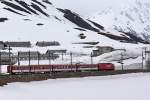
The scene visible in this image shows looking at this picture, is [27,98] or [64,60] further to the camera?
[64,60]

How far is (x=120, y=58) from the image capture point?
525ft

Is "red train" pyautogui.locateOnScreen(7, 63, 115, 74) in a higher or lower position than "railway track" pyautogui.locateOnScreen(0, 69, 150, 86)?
higher

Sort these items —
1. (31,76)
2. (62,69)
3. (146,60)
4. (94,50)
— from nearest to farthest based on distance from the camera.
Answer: (31,76), (62,69), (146,60), (94,50)

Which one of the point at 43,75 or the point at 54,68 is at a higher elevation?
the point at 54,68

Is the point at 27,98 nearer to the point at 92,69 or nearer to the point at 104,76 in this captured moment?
the point at 104,76

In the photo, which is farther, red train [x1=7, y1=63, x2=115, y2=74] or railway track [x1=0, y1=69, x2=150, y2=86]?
red train [x1=7, y1=63, x2=115, y2=74]

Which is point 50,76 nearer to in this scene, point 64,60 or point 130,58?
point 64,60

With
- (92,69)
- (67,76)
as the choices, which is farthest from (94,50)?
(67,76)

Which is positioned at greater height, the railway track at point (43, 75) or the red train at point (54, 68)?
the red train at point (54, 68)

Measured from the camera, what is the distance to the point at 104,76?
378 feet

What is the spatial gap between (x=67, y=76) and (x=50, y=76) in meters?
4.79

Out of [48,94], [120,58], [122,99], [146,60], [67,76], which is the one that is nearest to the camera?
[122,99]

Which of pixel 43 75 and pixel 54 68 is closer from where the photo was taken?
pixel 43 75

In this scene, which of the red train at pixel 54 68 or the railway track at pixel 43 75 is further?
the red train at pixel 54 68
